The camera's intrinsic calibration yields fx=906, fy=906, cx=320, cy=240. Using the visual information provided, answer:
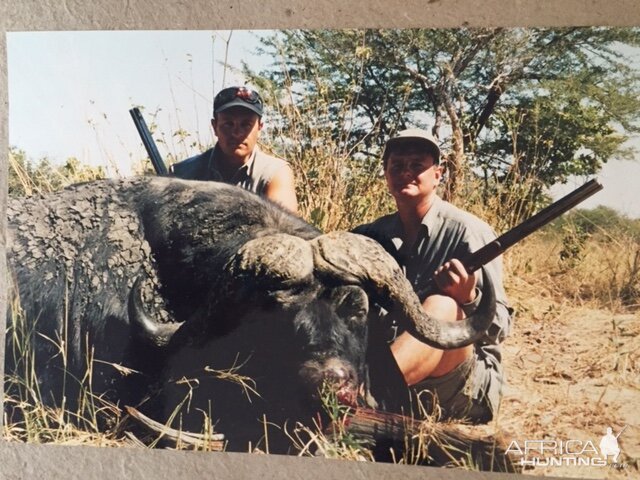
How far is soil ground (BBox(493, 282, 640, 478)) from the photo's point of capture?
4.82 m

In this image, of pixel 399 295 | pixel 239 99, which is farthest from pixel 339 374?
pixel 239 99

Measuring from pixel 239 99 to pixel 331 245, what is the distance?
109cm

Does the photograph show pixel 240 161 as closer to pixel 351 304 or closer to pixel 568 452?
pixel 351 304

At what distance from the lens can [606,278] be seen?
16.3 ft

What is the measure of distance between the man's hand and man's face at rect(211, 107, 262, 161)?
138cm

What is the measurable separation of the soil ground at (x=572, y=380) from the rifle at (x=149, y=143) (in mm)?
2253

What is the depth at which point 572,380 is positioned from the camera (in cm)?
489

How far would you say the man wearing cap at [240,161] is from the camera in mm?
5395

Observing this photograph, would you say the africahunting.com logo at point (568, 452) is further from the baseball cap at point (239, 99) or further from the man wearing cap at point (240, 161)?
the baseball cap at point (239, 99)

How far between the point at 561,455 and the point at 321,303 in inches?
60.7

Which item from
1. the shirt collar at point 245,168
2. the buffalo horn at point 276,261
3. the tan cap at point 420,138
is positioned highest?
the tan cap at point 420,138

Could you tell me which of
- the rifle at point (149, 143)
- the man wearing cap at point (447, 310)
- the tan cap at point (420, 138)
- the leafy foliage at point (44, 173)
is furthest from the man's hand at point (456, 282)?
the leafy foliage at point (44, 173)

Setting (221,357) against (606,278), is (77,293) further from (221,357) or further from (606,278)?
(606,278)

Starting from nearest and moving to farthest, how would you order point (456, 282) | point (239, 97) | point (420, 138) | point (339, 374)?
point (339, 374) → point (456, 282) → point (420, 138) → point (239, 97)
